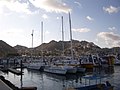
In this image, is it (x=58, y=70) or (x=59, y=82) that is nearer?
(x=59, y=82)

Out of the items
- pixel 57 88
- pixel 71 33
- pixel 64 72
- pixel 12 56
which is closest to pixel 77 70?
pixel 64 72

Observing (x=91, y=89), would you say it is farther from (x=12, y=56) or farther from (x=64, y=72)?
(x=12, y=56)

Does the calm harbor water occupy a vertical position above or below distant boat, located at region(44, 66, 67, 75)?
below

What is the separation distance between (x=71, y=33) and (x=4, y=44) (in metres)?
95.2

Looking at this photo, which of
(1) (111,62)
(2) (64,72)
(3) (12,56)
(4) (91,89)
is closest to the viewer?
(4) (91,89)

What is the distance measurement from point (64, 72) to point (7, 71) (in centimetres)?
2161

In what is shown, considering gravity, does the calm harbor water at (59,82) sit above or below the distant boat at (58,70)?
below

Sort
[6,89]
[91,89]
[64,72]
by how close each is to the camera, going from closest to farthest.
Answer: [6,89] < [91,89] < [64,72]

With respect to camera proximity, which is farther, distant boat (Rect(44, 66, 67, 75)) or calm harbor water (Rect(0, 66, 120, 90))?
distant boat (Rect(44, 66, 67, 75))

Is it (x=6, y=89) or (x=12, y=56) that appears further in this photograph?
(x=12, y=56)

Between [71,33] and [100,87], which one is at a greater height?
[71,33]

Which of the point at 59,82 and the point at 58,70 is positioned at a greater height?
the point at 58,70

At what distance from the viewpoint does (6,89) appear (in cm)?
2027

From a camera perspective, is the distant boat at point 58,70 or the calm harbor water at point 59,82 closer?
Answer: the calm harbor water at point 59,82
